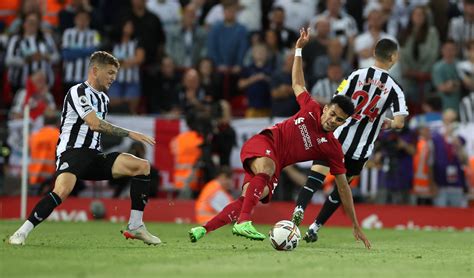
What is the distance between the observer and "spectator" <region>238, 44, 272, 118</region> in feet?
66.2

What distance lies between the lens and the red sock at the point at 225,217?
1119 cm

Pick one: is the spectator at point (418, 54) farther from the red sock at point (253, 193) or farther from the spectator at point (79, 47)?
the red sock at point (253, 193)

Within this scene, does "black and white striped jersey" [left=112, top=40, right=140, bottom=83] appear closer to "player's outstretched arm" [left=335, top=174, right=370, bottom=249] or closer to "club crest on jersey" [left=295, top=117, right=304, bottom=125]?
"player's outstretched arm" [left=335, top=174, right=370, bottom=249]

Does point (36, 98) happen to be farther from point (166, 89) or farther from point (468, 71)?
point (468, 71)

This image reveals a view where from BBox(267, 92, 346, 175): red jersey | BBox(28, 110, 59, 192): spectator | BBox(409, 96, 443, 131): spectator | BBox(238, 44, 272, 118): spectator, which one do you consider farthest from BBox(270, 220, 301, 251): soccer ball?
BBox(238, 44, 272, 118): spectator

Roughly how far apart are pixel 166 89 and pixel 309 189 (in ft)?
29.1

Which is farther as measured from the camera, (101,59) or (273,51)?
(273,51)

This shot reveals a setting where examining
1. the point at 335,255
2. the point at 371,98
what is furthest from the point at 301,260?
the point at 371,98

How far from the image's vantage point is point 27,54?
2100 centimetres

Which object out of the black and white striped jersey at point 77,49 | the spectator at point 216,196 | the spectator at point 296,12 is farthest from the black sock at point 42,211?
the spectator at point 296,12

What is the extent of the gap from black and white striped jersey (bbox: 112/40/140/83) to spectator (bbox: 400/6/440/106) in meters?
5.23

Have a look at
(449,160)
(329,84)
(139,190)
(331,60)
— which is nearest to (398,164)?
(449,160)

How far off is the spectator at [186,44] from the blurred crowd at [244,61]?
25mm

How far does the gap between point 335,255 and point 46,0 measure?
14.4 m
